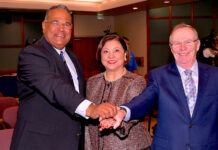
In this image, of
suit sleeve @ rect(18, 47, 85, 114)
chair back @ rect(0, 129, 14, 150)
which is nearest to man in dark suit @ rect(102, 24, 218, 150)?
suit sleeve @ rect(18, 47, 85, 114)

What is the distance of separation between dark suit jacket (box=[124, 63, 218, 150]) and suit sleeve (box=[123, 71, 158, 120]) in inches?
1.4

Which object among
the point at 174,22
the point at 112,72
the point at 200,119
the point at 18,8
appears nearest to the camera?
the point at 200,119

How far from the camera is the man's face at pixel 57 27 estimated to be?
7.05 ft

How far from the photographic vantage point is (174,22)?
1045 centimetres

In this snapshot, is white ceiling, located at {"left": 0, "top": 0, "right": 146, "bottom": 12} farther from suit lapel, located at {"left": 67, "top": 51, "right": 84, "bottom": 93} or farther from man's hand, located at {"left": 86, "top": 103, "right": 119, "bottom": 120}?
man's hand, located at {"left": 86, "top": 103, "right": 119, "bottom": 120}

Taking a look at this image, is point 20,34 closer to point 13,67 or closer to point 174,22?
point 13,67

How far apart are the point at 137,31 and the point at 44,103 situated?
923 centimetres

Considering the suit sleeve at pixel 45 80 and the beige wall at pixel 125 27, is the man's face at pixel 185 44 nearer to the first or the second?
the suit sleeve at pixel 45 80

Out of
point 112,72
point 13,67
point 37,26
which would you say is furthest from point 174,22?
point 112,72

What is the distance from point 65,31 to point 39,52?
1.11 ft

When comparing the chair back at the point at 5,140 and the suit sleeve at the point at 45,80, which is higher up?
the suit sleeve at the point at 45,80

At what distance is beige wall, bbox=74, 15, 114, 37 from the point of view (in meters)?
11.7

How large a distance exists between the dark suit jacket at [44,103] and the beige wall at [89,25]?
32.5 feet

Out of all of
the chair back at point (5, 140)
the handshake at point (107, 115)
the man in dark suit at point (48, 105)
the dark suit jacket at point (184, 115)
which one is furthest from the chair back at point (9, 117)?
the dark suit jacket at point (184, 115)
